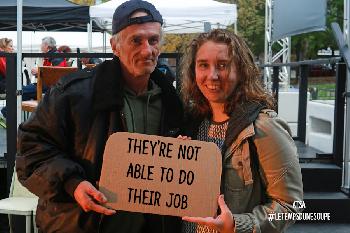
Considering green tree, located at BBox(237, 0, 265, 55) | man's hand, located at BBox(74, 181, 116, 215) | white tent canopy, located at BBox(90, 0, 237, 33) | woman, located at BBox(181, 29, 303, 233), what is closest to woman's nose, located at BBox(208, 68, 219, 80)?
woman, located at BBox(181, 29, 303, 233)

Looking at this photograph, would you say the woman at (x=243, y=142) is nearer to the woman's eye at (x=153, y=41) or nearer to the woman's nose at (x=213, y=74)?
the woman's nose at (x=213, y=74)

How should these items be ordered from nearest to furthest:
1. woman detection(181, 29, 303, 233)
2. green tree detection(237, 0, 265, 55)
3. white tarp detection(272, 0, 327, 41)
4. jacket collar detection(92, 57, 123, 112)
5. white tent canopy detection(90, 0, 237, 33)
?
woman detection(181, 29, 303, 233)
jacket collar detection(92, 57, 123, 112)
white tarp detection(272, 0, 327, 41)
white tent canopy detection(90, 0, 237, 33)
green tree detection(237, 0, 265, 55)

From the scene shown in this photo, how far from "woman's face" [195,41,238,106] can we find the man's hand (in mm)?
604

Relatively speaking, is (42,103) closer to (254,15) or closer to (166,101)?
(166,101)

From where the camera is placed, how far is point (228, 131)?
215 centimetres

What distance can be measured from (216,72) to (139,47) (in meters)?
0.32

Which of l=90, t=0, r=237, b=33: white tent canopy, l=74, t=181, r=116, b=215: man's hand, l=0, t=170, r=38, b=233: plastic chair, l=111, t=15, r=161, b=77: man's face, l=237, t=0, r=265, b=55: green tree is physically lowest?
l=0, t=170, r=38, b=233: plastic chair

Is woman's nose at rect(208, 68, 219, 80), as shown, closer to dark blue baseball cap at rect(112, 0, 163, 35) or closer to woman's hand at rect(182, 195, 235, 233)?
dark blue baseball cap at rect(112, 0, 163, 35)

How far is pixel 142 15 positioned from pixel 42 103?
532mm

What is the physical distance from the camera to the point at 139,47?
87.2 inches

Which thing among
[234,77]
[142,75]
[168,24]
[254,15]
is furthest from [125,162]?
[254,15]

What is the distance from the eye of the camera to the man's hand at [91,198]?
6.55 feet

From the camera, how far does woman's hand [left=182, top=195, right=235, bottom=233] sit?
1.96 meters

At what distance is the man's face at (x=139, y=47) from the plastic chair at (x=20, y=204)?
269 cm
